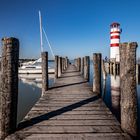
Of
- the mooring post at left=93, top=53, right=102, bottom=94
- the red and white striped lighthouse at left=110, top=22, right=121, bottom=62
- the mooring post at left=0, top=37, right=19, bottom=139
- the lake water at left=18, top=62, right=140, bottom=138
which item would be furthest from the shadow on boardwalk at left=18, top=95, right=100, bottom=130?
the red and white striped lighthouse at left=110, top=22, right=121, bottom=62

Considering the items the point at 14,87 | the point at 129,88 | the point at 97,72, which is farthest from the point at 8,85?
the point at 97,72

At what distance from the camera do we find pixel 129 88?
368 cm

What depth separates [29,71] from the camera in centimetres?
3022

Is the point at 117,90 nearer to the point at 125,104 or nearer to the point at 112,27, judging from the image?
the point at 112,27

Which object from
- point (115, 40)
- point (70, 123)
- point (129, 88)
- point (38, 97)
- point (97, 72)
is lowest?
point (38, 97)

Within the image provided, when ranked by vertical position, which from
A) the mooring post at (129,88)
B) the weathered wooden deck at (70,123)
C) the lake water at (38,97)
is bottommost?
the lake water at (38,97)

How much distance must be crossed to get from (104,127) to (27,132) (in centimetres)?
140

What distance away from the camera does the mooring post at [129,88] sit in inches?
143

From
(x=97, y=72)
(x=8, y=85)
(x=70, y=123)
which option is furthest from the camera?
(x=97, y=72)

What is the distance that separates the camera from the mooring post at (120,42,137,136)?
11.9ft

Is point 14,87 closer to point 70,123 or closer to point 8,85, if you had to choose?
point 8,85

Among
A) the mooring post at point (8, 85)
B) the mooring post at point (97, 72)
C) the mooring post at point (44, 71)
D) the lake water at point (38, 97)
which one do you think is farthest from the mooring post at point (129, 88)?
the lake water at point (38, 97)

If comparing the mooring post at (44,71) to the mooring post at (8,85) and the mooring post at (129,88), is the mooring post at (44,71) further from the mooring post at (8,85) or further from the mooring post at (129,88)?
the mooring post at (129,88)

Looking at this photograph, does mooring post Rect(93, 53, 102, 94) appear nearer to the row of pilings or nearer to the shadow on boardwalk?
the shadow on boardwalk
